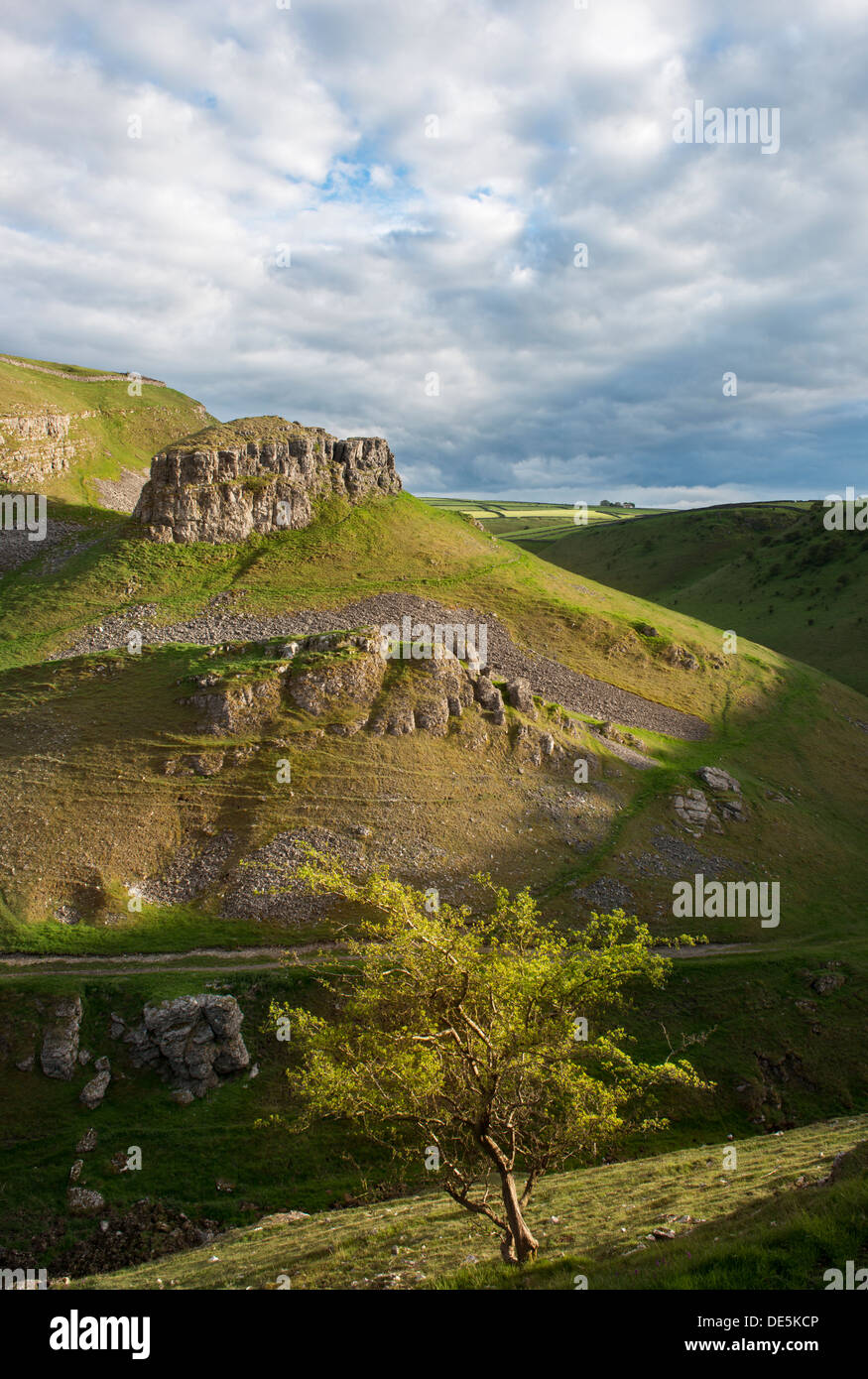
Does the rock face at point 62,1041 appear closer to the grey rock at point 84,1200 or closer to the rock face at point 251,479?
the grey rock at point 84,1200

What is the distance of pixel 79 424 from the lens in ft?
450

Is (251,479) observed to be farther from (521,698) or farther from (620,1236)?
(620,1236)

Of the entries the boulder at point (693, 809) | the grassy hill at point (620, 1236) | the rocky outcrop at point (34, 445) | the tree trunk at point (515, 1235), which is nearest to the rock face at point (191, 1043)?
the grassy hill at point (620, 1236)

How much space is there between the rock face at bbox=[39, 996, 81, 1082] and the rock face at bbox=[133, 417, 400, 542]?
59.6m

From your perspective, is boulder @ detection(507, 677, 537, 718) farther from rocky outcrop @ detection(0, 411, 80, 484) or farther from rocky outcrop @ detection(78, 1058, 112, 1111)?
rocky outcrop @ detection(0, 411, 80, 484)

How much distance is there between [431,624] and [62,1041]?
49188 millimetres

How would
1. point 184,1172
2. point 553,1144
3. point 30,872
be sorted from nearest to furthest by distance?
point 553,1144 < point 184,1172 < point 30,872

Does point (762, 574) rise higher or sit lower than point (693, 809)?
higher

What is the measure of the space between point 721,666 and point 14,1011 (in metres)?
72.0

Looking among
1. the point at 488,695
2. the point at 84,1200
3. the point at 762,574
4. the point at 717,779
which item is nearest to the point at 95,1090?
the point at 84,1200

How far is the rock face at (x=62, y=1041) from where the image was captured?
32.0 m

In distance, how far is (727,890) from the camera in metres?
46.5
